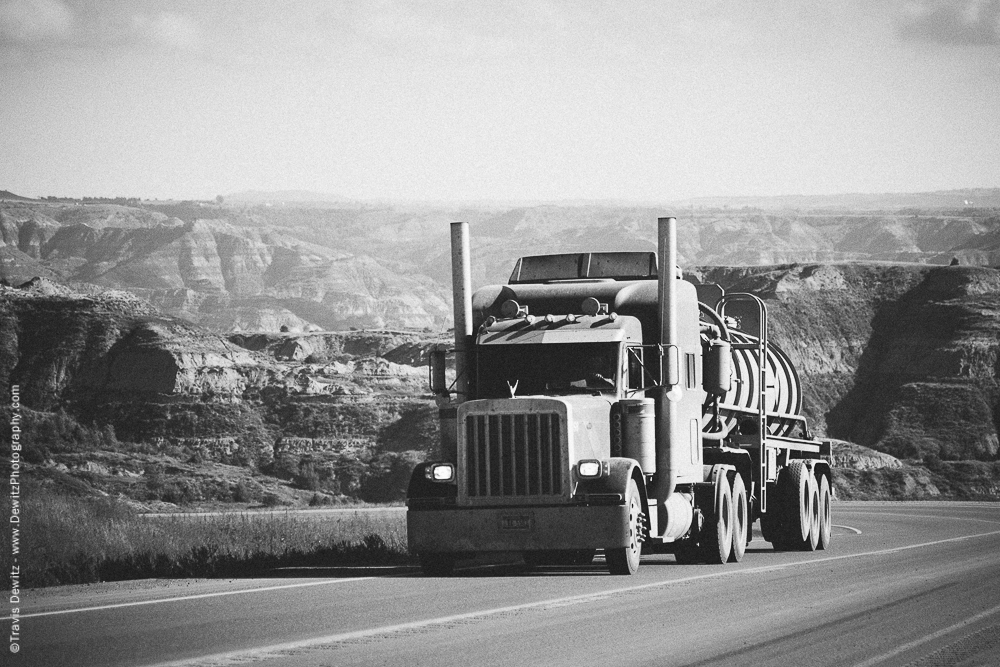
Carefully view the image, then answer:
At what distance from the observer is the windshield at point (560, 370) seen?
18.8 meters

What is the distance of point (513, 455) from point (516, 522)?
2.69ft

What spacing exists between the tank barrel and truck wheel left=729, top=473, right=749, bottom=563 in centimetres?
538

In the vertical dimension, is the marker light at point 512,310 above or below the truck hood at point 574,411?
above

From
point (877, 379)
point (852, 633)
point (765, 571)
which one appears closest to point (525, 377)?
point (765, 571)

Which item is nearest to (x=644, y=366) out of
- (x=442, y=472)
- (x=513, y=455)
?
(x=513, y=455)

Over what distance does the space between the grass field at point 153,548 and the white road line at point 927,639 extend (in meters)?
9.18

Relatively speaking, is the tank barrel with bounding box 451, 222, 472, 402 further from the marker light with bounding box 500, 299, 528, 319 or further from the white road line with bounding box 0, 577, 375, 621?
the white road line with bounding box 0, 577, 375, 621

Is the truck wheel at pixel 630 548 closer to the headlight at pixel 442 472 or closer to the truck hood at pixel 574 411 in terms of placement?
the truck hood at pixel 574 411

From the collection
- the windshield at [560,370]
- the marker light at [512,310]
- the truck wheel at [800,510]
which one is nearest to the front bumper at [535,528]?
the windshield at [560,370]

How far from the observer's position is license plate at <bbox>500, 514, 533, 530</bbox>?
705 inches

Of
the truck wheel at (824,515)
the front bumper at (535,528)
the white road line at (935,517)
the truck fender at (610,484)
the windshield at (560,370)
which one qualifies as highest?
the windshield at (560,370)

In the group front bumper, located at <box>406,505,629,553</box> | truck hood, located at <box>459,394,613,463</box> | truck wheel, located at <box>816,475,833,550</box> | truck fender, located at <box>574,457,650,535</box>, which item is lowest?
truck wheel, located at <box>816,475,833,550</box>

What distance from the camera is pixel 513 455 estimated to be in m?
18.0

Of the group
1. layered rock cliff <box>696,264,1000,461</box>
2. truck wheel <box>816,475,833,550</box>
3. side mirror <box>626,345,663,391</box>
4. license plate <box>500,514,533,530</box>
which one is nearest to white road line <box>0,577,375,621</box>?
license plate <box>500,514,533,530</box>
